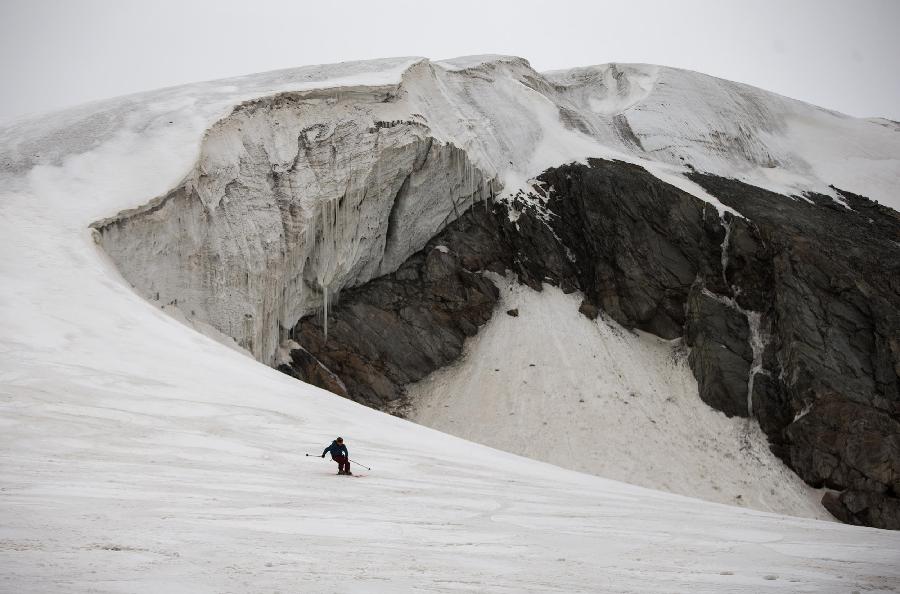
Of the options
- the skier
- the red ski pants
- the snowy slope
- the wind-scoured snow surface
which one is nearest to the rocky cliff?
the snowy slope

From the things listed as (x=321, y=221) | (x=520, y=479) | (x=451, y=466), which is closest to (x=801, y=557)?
(x=520, y=479)

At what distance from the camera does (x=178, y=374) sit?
1156 centimetres

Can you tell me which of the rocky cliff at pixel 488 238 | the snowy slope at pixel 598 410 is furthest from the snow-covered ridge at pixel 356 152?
the snowy slope at pixel 598 410

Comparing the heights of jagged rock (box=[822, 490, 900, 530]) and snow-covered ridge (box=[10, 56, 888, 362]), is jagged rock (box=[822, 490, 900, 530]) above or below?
below

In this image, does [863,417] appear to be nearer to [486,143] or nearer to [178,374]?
[486,143]

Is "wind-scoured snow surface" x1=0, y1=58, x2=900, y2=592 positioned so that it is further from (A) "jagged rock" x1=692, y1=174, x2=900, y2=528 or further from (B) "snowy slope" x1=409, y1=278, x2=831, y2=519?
(A) "jagged rock" x1=692, y1=174, x2=900, y2=528

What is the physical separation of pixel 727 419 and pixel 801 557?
21840 millimetres

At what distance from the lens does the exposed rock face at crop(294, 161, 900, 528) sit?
2414 cm

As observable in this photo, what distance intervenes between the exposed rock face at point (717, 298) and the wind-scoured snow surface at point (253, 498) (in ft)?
45.9

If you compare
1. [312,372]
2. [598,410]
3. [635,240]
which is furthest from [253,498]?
[635,240]

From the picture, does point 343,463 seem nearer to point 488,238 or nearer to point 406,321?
point 406,321

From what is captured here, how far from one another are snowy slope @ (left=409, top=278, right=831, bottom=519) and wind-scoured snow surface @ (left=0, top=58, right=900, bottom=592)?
1296 cm

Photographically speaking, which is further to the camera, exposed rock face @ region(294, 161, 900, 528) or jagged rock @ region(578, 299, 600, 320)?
jagged rock @ region(578, 299, 600, 320)

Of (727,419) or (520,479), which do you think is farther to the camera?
(727,419)
